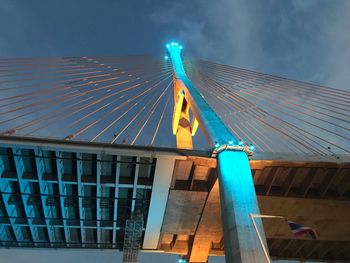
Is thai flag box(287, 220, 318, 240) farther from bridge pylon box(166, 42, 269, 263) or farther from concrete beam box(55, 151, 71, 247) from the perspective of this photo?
concrete beam box(55, 151, 71, 247)

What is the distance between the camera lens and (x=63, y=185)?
22.8 metres

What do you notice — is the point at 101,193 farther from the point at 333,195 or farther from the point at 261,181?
the point at 333,195

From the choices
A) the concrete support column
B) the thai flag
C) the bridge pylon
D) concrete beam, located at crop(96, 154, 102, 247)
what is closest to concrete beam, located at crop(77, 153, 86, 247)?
concrete beam, located at crop(96, 154, 102, 247)

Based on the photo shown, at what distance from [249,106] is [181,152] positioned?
6528 mm

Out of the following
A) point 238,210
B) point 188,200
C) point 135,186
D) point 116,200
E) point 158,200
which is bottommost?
point 116,200

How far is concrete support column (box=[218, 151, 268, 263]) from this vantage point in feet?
44.2

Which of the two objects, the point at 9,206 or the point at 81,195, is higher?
the point at 81,195

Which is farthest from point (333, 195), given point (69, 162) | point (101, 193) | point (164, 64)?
point (164, 64)

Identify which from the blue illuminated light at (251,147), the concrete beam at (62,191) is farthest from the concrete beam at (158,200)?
the concrete beam at (62,191)

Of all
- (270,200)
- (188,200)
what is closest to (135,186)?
(188,200)

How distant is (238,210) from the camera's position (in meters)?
14.6

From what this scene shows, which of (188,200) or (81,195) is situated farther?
(81,195)

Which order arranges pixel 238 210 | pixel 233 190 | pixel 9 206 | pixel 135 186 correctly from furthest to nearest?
pixel 9 206
pixel 135 186
pixel 233 190
pixel 238 210

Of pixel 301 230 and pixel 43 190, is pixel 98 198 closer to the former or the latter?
pixel 43 190
